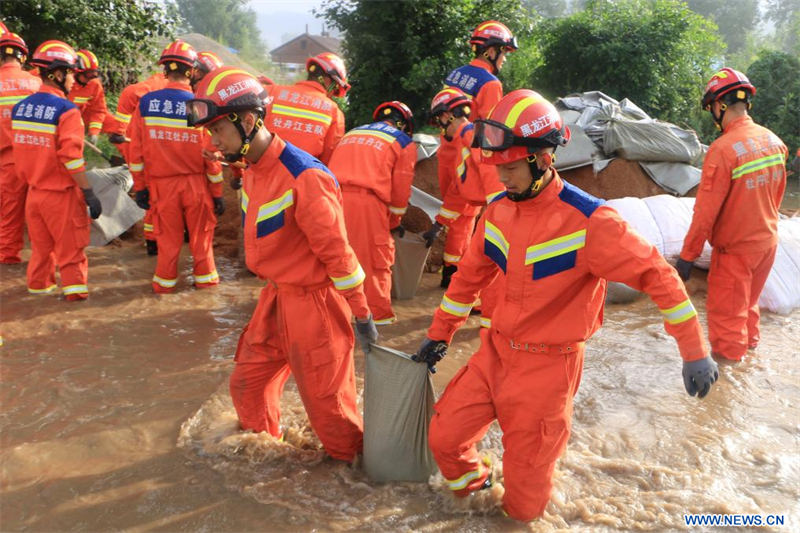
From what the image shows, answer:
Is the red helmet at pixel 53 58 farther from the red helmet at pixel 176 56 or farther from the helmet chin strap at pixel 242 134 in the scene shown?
the helmet chin strap at pixel 242 134

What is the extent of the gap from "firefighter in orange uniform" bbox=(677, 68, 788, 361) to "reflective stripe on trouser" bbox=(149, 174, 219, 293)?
391 centimetres

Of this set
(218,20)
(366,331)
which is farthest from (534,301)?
(218,20)

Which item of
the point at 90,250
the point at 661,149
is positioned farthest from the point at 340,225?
the point at 661,149

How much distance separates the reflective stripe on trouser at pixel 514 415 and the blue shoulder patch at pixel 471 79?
144 inches

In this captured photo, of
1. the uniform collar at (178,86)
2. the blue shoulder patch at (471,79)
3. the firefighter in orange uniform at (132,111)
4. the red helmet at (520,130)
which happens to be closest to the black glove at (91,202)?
the firefighter in orange uniform at (132,111)

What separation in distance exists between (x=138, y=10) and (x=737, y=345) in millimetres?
9912

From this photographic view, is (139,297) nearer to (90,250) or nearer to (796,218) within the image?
(90,250)

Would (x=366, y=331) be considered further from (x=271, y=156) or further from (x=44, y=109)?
(x=44, y=109)

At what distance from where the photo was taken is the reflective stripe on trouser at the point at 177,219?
5699 mm

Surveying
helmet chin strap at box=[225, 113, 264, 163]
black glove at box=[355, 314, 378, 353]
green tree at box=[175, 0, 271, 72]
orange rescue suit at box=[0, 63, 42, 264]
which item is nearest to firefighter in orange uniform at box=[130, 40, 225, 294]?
orange rescue suit at box=[0, 63, 42, 264]

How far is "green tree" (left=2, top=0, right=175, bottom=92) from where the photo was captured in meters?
9.33

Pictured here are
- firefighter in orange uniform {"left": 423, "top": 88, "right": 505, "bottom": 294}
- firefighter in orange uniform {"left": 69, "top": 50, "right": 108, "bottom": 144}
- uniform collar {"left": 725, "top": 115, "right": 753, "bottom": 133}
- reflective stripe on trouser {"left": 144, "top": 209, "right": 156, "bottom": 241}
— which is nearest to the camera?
uniform collar {"left": 725, "top": 115, "right": 753, "bottom": 133}

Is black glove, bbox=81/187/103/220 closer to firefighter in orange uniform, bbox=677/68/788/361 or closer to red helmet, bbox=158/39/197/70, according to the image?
red helmet, bbox=158/39/197/70
